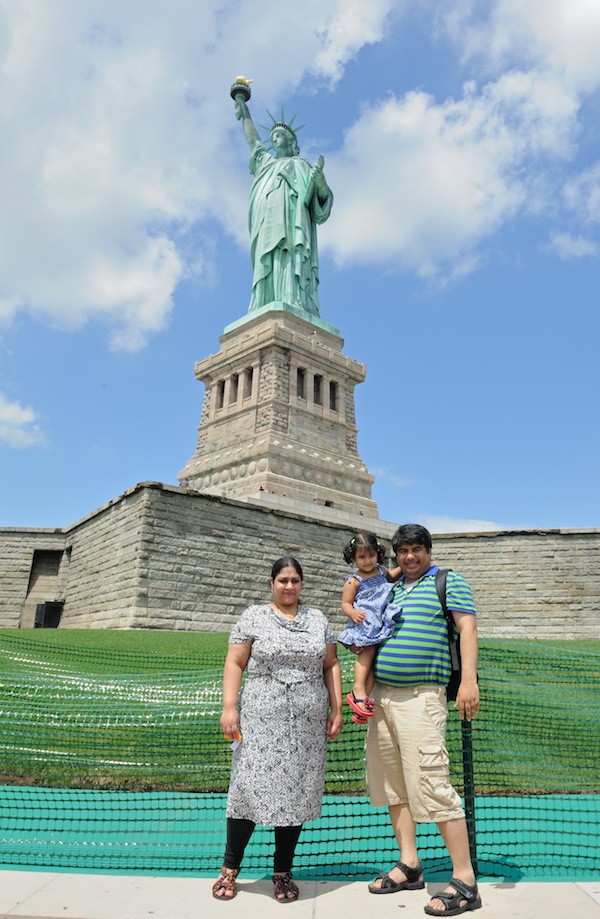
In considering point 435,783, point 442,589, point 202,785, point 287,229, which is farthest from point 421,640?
point 287,229

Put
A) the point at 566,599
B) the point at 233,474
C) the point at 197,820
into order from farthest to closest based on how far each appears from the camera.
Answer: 1. the point at 233,474
2. the point at 566,599
3. the point at 197,820

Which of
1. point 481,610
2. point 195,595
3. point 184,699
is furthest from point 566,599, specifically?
point 184,699

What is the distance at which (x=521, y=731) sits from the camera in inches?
219

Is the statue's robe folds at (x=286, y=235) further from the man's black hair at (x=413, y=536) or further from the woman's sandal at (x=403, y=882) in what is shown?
the woman's sandal at (x=403, y=882)

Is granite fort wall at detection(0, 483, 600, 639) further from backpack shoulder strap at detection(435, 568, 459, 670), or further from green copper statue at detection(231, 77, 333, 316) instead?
green copper statue at detection(231, 77, 333, 316)

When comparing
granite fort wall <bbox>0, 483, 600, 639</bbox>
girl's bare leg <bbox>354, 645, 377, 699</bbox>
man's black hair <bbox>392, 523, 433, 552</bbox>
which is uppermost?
granite fort wall <bbox>0, 483, 600, 639</bbox>

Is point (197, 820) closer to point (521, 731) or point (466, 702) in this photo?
point (466, 702)

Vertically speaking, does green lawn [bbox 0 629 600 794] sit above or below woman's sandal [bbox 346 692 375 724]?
below

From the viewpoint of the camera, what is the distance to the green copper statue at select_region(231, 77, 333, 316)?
3462 centimetres

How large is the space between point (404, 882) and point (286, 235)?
3467 cm

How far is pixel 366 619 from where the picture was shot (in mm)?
3592

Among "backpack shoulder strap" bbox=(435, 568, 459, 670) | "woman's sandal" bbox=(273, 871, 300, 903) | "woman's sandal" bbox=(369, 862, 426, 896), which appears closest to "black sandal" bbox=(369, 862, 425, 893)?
"woman's sandal" bbox=(369, 862, 426, 896)

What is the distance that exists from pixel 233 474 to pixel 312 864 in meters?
25.0

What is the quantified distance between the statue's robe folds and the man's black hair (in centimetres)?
3087
